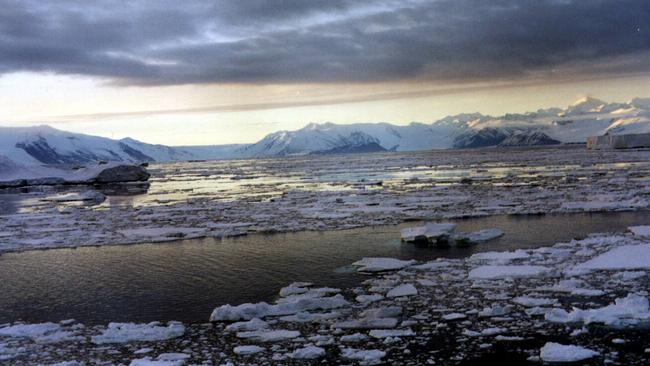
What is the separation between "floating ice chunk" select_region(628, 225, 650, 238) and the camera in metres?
12.0

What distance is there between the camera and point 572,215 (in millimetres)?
16062

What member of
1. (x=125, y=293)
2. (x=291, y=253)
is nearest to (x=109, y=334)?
(x=125, y=293)

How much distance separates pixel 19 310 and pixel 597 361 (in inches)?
309

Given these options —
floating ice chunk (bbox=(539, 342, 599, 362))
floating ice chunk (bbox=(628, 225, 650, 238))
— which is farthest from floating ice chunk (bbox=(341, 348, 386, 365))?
floating ice chunk (bbox=(628, 225, 650, 238))

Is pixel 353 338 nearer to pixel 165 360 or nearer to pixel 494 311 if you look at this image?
pixel 494 311

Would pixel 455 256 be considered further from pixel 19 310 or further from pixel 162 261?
pixel 19 310

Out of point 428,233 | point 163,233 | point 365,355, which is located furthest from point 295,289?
point 163,233

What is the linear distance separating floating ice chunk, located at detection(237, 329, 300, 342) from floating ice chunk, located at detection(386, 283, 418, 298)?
6.63ft

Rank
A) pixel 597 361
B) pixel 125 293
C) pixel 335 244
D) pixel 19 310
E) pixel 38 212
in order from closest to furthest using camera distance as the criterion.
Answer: pixel 597 361 → pixel 19 310 → pixel 125 293 → pixel 335 244 → pixel 38 212

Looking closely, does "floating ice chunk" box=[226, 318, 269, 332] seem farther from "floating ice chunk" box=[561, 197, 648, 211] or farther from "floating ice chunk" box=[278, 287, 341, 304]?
"floating ice chunk" box=[561, 197, 648, 211]

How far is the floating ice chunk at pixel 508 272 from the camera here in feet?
29.8

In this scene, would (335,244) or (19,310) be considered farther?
(335,244)

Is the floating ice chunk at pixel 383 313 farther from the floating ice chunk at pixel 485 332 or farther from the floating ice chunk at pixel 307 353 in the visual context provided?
the floating ice chunk at pixel 307 353

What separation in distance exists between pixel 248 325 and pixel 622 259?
6.69 meters
